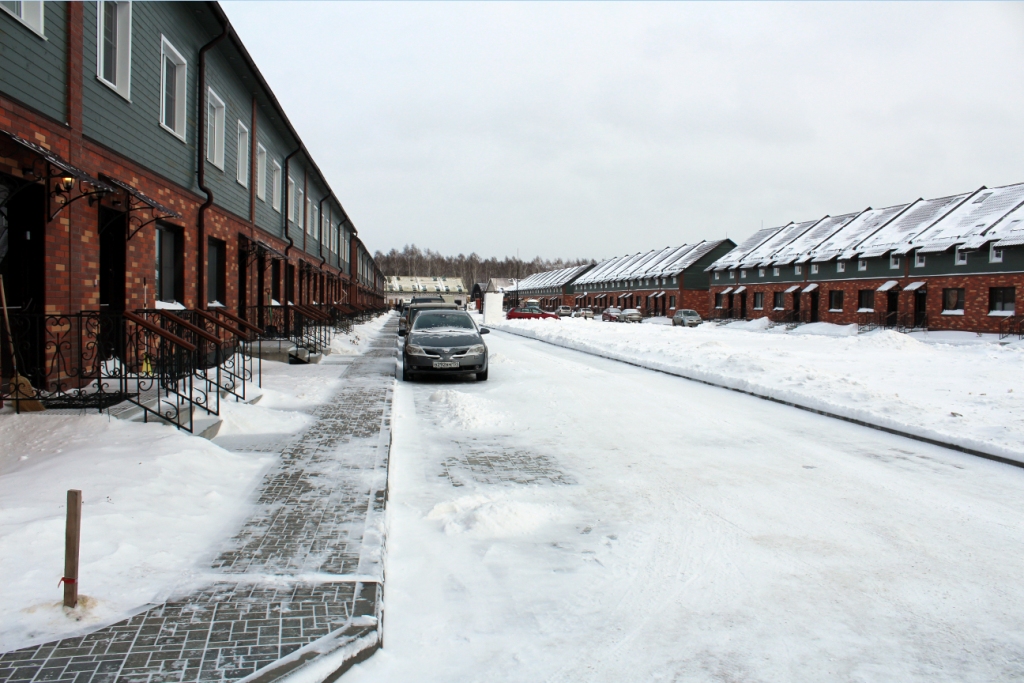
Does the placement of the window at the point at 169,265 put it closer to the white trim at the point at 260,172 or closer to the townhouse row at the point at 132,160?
the townhouse row at the point at 132,160

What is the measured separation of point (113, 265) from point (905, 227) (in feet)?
138

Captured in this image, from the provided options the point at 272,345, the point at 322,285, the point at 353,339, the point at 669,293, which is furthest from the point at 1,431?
the point at 669,293

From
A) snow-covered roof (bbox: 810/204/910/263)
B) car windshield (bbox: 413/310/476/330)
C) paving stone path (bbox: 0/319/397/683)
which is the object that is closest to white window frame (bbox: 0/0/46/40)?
paving stone path (bbox: 0/319/397/683)

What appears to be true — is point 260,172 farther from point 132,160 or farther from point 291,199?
point 132,160

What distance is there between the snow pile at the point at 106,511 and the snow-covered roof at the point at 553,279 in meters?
96.5

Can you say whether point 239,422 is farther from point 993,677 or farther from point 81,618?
point 993,677

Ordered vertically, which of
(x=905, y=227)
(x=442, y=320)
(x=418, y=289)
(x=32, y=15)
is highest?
(x=905, y=227)

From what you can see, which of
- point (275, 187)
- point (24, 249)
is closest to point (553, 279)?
point (275, 187)

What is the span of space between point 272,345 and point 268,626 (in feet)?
43.7

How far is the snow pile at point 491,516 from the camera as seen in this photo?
469 centimetres

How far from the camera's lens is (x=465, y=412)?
9039 millimetres

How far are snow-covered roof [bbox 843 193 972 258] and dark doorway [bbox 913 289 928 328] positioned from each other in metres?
2.60

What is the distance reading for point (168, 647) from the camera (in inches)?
114

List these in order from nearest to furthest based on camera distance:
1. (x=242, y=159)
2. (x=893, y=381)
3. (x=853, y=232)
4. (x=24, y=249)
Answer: (x=24, y=249) < (x=893, y=381) < (x=242, y=159) < (x=853, y=232)
